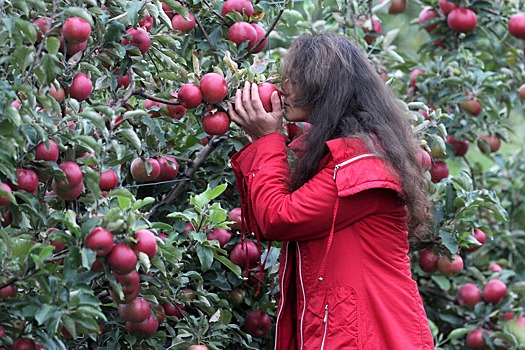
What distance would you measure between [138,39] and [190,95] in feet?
0.66

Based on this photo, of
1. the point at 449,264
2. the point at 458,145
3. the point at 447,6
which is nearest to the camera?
the point at 449,264

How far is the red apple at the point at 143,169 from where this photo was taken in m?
2.24

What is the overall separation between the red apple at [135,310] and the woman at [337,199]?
329mm

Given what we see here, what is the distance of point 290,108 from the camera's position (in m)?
2.12

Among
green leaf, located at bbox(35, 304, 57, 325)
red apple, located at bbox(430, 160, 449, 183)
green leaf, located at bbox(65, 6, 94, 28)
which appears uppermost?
green leaf, located at bbox(65, 6, 94, 28)

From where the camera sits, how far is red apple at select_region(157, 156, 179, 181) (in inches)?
90.9

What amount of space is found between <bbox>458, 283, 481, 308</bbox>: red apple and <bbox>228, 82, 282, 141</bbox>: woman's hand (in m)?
1.33

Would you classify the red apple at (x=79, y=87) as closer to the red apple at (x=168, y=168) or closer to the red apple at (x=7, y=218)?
the red apple at (x=7, y=218)

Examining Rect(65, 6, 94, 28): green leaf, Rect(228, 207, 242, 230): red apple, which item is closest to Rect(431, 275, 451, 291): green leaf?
Rect(228, 207, 242, 230): red apple

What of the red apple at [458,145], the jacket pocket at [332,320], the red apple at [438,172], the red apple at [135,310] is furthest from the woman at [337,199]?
the red apple at [458,145]

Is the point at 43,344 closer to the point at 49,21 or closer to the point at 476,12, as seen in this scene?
the point at 49,21

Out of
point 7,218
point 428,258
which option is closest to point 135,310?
point 7,218

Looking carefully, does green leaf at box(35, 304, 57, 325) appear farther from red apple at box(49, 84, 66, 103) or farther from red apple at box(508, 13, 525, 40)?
red apple at box(508, 13, 525, 40)

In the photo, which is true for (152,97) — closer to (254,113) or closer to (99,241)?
(254,113)
